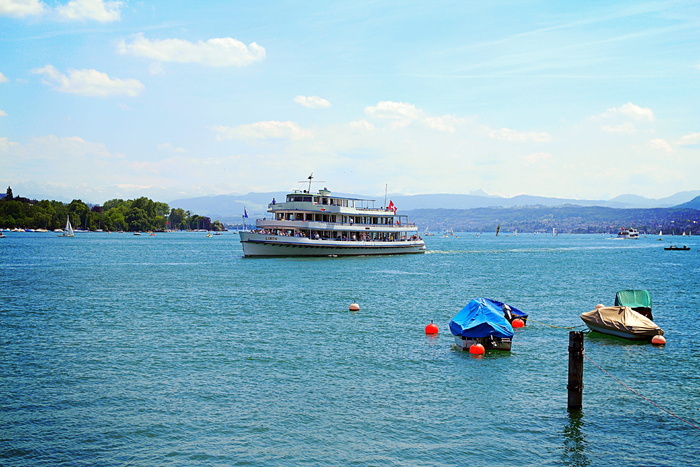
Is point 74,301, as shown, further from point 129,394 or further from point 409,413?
point 409,413

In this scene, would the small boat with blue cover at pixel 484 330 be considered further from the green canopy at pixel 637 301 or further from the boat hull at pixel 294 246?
the boat hull at pixel 294 246

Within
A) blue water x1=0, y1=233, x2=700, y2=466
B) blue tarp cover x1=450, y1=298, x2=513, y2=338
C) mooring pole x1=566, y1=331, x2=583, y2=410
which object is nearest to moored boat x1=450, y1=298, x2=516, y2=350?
blue tarp cover x1=450, y1=298, x2=513, y2=338

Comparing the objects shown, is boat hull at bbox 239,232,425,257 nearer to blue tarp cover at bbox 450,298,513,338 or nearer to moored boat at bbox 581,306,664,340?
moored boat at bbox 581,306,664,340

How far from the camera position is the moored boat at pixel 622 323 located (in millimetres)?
34688

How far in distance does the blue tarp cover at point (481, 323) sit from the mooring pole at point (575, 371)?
9.59 meters

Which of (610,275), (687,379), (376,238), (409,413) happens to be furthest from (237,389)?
(376,238)

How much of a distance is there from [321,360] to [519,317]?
16446 mm

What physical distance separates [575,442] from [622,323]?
1845 centimetres

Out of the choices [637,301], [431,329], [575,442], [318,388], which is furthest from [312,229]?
[575,442]

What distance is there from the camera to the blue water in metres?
18.5

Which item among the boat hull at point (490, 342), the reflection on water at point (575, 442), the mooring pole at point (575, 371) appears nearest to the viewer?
the reflection on water at point (575, 442)

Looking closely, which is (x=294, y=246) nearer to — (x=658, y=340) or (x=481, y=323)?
(x=481, y=323)

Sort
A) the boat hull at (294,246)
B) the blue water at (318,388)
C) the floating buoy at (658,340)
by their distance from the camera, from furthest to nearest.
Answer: the boat hull at (294,246)
the floating buoy at (658,340)
the blue water at (318,388)

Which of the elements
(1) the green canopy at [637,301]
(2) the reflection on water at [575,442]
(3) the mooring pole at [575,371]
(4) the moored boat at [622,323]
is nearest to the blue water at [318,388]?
(2) the reflection on water at [575,442]
